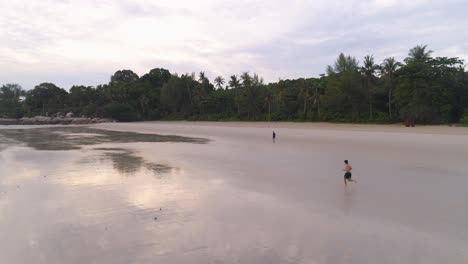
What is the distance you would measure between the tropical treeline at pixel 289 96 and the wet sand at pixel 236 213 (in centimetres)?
3009

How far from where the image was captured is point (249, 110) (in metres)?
69.0

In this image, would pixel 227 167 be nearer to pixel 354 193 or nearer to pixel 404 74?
pixel 354 193

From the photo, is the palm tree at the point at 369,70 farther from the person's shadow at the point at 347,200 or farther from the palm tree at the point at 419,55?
the person's shadow at the point at 347,200

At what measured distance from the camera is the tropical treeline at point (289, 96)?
42.9 m

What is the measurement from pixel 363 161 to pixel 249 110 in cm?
5248

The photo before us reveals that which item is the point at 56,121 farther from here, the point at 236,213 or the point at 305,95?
the point at 236,213

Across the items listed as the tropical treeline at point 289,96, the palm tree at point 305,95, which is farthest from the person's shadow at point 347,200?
the palm tree at point 305,95

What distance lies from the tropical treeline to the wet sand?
30089 millimetres

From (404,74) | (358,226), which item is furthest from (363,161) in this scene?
(404,74)

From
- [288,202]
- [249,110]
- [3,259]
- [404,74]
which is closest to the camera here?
[3,259]

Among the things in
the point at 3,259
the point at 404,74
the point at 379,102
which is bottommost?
the point at 3,259

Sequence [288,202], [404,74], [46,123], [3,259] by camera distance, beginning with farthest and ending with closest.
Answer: [46,123]
[404,74]
[288,202]
[3,259]

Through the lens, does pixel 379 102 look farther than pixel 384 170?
Yes

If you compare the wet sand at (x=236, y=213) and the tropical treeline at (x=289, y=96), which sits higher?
the tropical treeline at (x=289, y=96)
